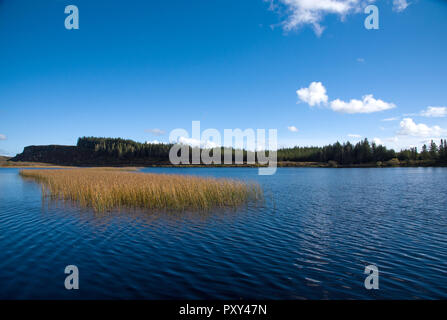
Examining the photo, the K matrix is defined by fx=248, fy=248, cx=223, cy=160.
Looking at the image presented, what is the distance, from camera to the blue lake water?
7145 mm

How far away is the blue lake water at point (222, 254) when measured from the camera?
7.14 m

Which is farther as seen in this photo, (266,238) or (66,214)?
(66,214)

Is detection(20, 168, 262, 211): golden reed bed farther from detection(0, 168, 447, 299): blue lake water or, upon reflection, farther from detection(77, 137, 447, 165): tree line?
detection(77, 137, 447, 165): tree line

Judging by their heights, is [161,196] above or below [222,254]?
above

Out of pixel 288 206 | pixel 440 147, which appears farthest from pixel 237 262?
pixel 440 147

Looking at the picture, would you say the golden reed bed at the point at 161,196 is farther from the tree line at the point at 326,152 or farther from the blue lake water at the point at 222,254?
the tree line at the point at 326,152

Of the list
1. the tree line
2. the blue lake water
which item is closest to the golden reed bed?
the blue lake water

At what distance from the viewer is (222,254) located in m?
9.88

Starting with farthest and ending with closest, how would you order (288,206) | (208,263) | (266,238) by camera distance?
(288,206), (266,238), (208,263)

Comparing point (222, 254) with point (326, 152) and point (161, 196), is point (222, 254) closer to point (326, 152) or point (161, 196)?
point (161, 196)

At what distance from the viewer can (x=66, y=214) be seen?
16547mm

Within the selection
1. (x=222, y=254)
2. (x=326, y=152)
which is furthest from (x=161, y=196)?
(x=326, y=152)
